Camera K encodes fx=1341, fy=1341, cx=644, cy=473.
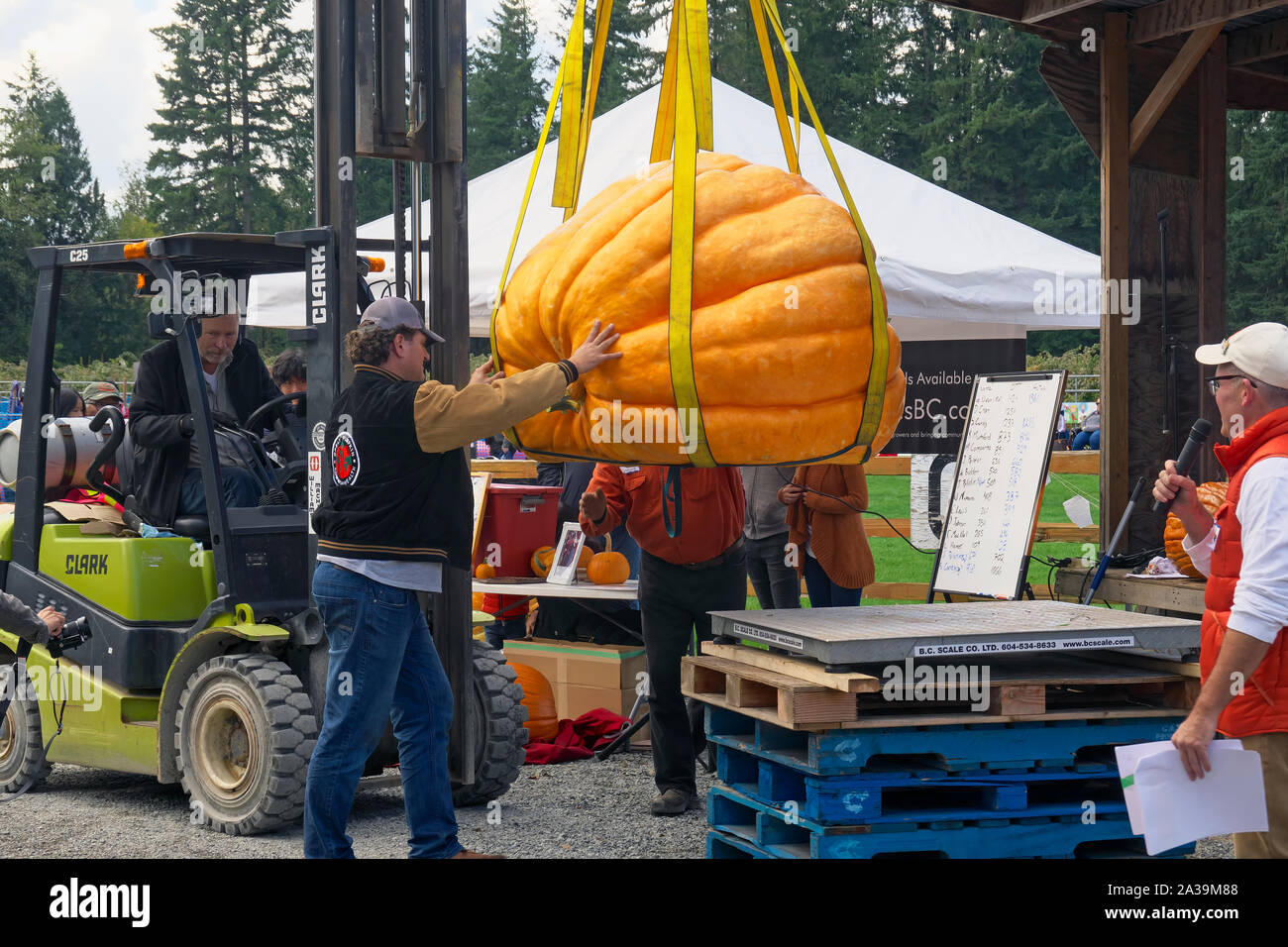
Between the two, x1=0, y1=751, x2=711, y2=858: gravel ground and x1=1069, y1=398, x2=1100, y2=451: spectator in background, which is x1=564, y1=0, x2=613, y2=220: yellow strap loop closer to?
x1=0, y1=751, x2=711, y2=858: gravel ground

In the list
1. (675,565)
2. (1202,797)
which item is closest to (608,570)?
(675,565)

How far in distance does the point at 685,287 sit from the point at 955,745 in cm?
168

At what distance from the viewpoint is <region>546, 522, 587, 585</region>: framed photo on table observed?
8.27 m

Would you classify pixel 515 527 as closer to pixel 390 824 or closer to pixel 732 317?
pixel 390 824

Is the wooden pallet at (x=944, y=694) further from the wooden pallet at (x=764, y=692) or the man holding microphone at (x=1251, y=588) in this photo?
the man holding microphone at (x=1251, y=588)

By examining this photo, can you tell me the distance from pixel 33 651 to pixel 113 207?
200 feet

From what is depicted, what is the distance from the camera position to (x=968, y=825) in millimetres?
4262

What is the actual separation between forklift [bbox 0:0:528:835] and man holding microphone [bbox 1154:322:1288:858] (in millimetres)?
3332

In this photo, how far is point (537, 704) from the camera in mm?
7816

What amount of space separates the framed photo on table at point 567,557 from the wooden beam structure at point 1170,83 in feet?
12.8

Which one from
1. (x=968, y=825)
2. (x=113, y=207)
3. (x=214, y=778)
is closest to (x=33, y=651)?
(x=214, y=778)

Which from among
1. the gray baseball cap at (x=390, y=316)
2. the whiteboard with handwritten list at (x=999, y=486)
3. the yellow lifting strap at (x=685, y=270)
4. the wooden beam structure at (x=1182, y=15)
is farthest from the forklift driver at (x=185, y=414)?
the wooden beam structure at (x=1182, y=15)
